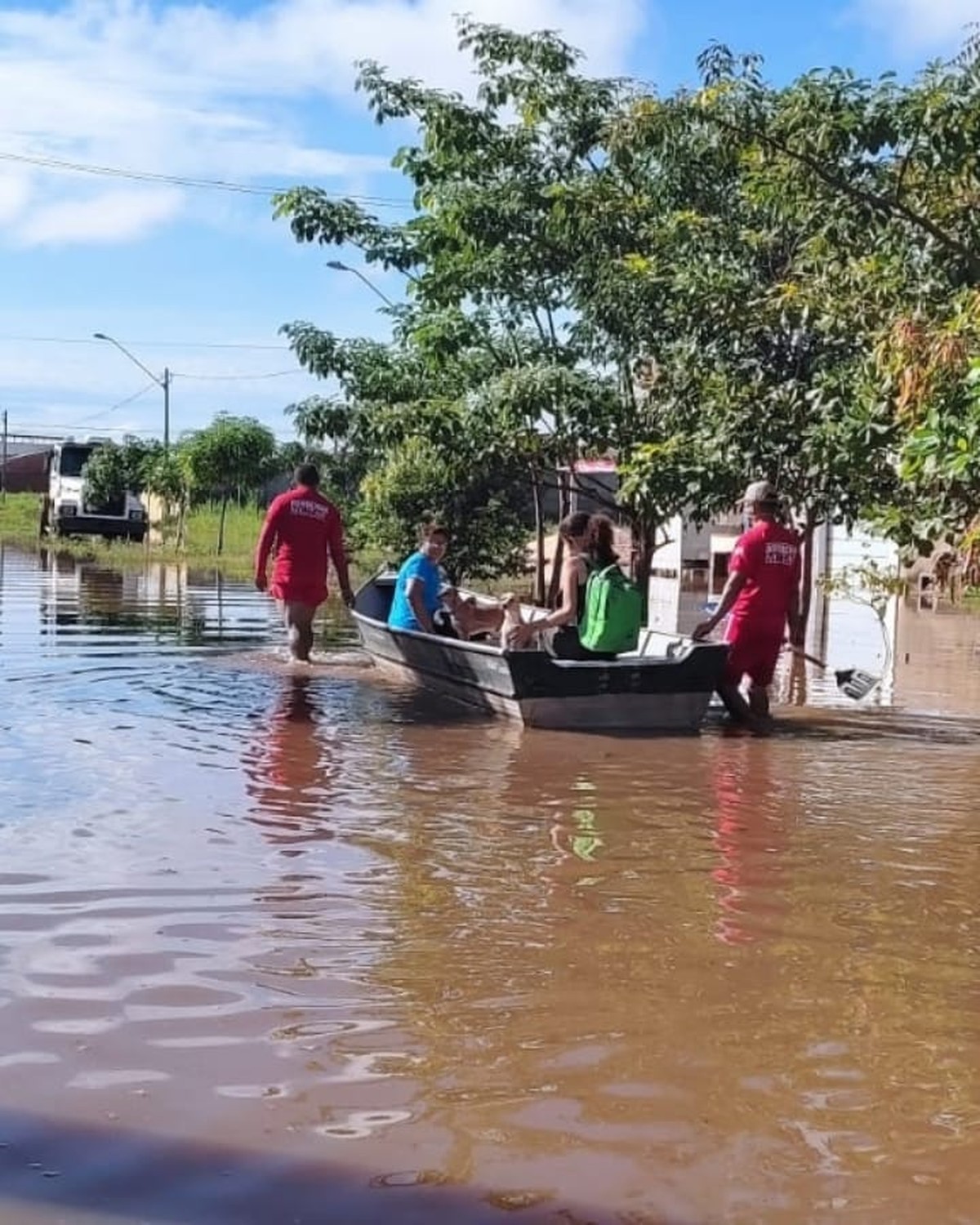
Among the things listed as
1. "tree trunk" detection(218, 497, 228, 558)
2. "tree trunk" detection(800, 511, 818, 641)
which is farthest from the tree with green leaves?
"tree trunk" detection(800, 511, 818, 641)

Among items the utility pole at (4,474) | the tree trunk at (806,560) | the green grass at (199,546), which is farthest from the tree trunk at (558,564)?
the utility pole at (4,474)

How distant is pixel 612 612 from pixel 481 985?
20.8 ft

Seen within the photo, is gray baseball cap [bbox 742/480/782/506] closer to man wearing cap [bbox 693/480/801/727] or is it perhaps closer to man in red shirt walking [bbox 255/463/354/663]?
man wearing cap [bbox 693/480/801/727]

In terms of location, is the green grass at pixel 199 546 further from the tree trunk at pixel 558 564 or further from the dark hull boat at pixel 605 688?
the dark hull boat at pixel 605 688

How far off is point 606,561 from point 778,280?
466 cm

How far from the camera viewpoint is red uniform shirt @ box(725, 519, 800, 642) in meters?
11.3

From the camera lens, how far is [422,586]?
1315 centimetres

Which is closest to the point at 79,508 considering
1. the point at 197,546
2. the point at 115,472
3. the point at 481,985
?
the point at 115,472

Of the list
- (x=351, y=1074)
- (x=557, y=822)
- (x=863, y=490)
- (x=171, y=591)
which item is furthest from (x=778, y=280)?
(x=171, y=591)

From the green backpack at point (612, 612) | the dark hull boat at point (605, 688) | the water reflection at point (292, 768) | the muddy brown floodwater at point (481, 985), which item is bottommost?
the muddy brown floodwater at point (481, 985)

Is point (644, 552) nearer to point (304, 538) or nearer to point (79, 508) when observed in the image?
point (304, 538)

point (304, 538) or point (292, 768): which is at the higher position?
point (304, 538)

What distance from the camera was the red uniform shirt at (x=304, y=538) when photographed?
13.5 metres

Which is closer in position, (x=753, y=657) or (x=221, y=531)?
(x=753, y=657)
